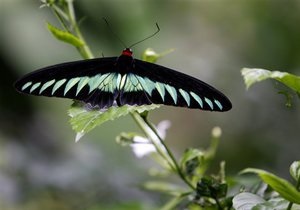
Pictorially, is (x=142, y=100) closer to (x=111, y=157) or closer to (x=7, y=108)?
(x=111, y=157)

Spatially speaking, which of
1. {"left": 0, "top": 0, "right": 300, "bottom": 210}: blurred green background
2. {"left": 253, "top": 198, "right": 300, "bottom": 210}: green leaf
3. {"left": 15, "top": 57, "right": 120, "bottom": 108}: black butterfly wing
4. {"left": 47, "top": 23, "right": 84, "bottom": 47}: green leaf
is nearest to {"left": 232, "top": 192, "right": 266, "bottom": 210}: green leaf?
{"left": 253, "top": 198, "right": 300, "bottom": 210}: green leaf

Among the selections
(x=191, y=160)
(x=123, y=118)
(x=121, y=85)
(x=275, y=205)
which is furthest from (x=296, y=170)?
(x=123, y=118)

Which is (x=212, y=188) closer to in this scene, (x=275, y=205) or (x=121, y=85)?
(x=275, y=205)

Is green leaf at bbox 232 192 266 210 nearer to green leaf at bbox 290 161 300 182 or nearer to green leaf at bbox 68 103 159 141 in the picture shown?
green leaf at bbox 290 161 300 182

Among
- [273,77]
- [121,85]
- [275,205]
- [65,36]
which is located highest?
[65,36]

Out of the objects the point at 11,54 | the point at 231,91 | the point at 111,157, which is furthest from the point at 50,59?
the point at 231,91

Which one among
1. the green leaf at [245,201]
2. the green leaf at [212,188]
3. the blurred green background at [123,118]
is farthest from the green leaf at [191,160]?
the blurred green background at [123,118]
